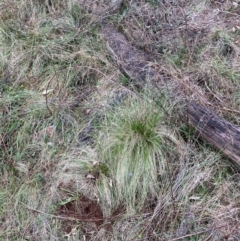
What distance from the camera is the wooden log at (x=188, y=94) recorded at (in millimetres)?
2500

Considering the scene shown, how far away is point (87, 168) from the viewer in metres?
2.58

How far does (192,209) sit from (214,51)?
1475 mm

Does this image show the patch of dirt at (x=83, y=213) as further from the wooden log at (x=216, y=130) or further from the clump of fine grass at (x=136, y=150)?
the wooden log at (x=216, y=130)

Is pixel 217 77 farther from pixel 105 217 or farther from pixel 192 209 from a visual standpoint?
pixel 105 217

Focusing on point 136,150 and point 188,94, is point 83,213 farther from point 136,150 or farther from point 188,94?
point 188,94

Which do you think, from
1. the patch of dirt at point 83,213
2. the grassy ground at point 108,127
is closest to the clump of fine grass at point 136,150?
the grassy ground at point 108,127

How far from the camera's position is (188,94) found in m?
2.85

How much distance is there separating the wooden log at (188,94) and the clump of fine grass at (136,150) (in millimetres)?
206

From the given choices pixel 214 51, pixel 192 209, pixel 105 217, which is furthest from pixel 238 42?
pixel 105 217

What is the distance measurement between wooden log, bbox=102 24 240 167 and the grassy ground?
71 millimetres

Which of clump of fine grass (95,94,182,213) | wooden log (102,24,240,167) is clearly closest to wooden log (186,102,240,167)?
wooden log (102,24,240,167)

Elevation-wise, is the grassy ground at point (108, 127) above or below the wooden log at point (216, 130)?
below

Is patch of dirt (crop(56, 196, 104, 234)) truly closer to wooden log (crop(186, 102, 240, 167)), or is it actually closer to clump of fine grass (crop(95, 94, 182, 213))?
clump of fine grass (crop(95, 94, 182, 213))

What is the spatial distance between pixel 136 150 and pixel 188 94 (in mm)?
623
